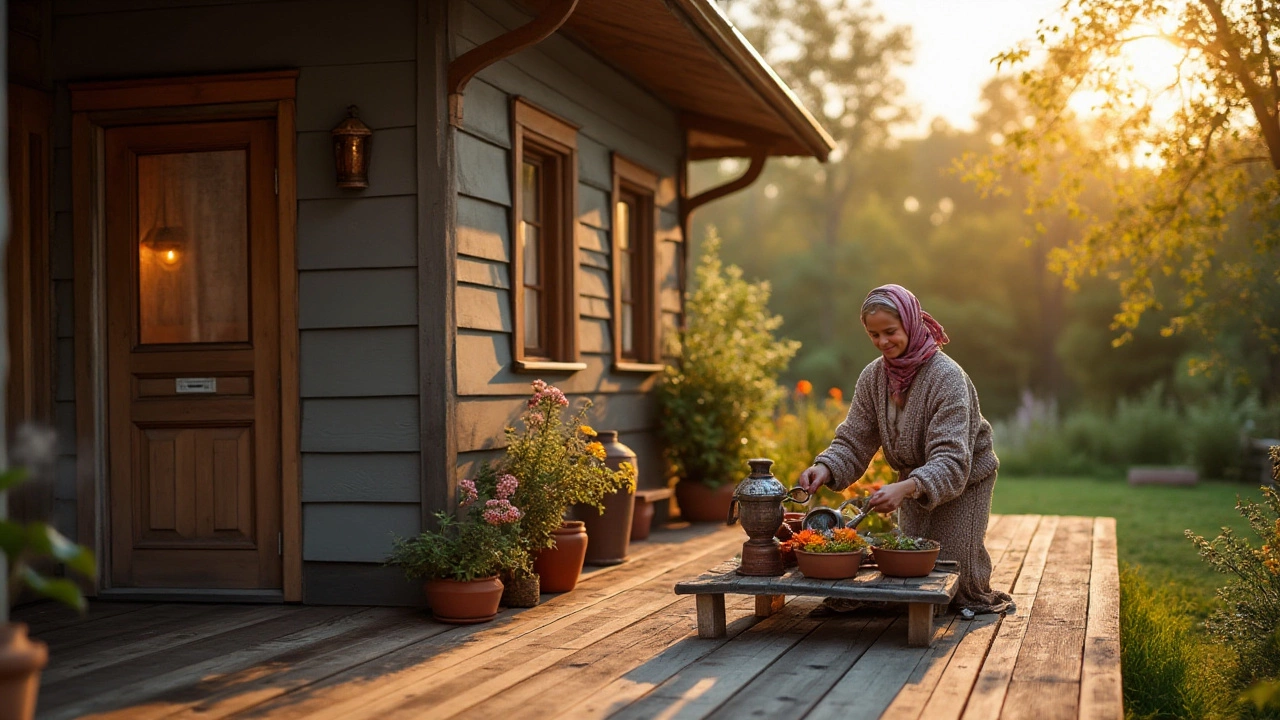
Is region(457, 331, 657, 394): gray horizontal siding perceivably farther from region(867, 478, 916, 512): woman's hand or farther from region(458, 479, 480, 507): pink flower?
region(867, 478, 916, 512): woman's hand

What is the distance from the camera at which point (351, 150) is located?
16.9 ft

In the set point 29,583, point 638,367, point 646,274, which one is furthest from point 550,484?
point 646,274

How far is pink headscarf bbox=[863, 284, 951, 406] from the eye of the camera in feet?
15.2

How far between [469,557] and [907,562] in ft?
5.55

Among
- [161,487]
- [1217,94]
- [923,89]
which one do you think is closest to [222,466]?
[161,487]

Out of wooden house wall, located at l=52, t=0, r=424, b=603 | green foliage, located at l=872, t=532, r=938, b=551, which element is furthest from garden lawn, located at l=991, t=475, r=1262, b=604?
wooden house wall, located at l=52, t=0, r=424, b=603

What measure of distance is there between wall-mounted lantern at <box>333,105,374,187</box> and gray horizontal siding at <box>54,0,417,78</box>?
32cm

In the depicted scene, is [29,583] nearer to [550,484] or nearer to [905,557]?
[905,557]

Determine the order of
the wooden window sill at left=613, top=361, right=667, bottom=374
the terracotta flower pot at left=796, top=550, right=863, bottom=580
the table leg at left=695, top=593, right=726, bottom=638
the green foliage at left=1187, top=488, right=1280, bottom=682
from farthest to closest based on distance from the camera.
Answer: the wooden window sill at left=613, top=361, right=667, bottom=374 < the green foliage at left=1187, top=488, right=1280, bottom=682 < the table leg at left=695, top=593, right=726, bottom=638 < the terracotta flower pot at left=796, top=550, right=863, bottom=580

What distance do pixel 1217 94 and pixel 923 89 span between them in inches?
A: 808

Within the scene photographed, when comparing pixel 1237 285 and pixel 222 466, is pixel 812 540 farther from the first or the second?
pixel 1237 285

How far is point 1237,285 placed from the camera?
9.73 m

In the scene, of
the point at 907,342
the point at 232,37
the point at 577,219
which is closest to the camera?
the point at 907,342

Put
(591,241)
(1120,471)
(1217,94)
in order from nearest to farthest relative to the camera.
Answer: (591,241), (1217,94), (1120,471)
